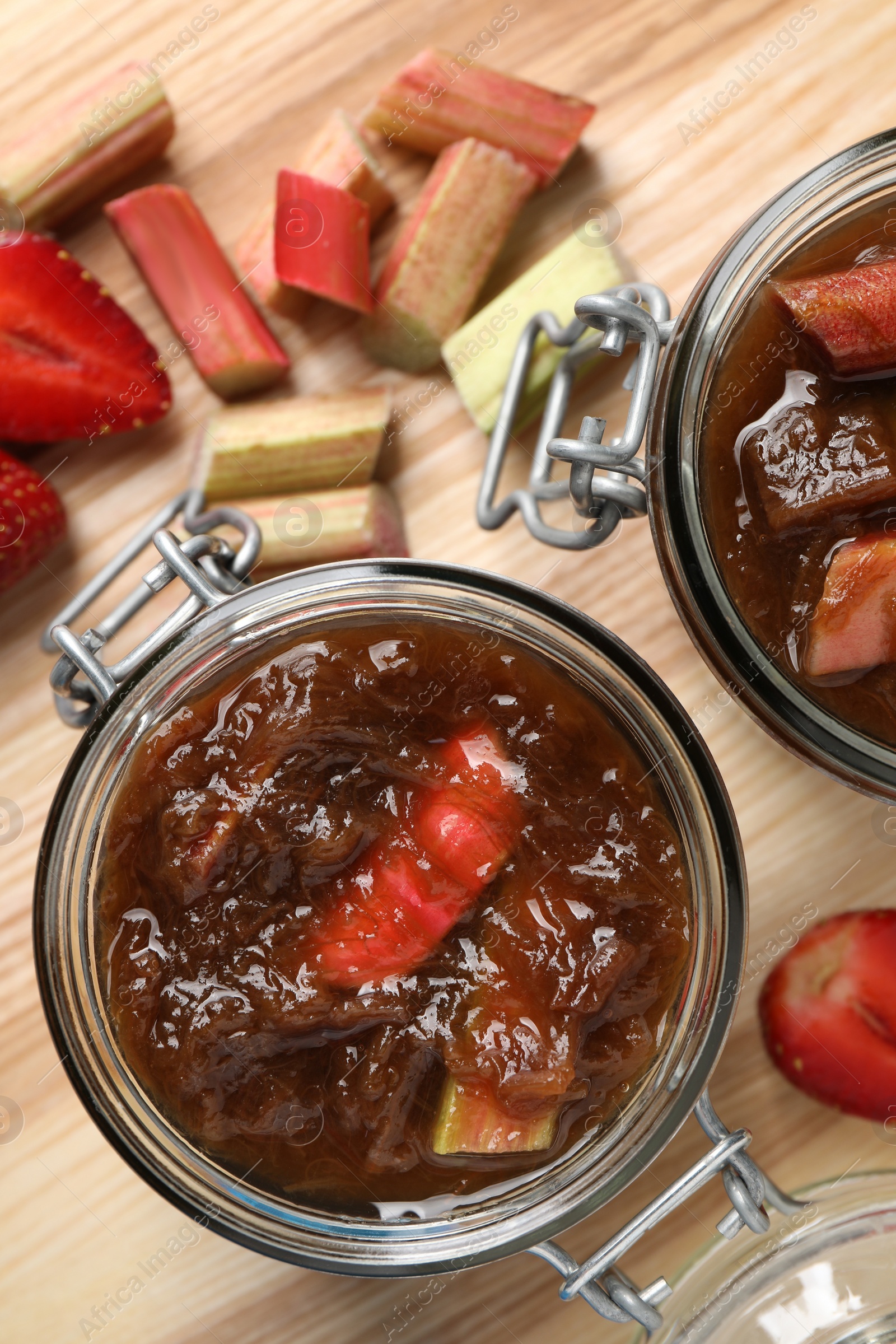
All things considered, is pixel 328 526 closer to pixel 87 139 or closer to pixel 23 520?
pixel 23 520

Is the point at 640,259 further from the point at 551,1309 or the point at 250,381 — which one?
the point at 551,1309

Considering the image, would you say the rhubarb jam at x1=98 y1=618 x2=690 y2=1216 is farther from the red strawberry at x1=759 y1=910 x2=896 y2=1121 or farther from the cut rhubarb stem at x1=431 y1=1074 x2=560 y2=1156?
the red strawberry at x1=759 y1=910 x2=896 y2=1121

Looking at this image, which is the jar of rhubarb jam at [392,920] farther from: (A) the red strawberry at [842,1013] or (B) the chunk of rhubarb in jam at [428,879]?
(A) the red strawberry at [842,1013]

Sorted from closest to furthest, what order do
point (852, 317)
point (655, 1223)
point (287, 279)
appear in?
point (852, 317) → point (655, 1223) → point (287, 279)

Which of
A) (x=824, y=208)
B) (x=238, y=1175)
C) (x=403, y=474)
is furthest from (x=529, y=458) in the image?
(x=238, y=1175)

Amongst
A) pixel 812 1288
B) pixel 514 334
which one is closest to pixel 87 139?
pixel 514 334

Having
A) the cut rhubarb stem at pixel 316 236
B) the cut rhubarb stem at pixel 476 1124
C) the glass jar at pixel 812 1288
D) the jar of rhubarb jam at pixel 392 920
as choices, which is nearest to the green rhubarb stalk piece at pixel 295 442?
the cut rhubarb stem at pixel 316 236
